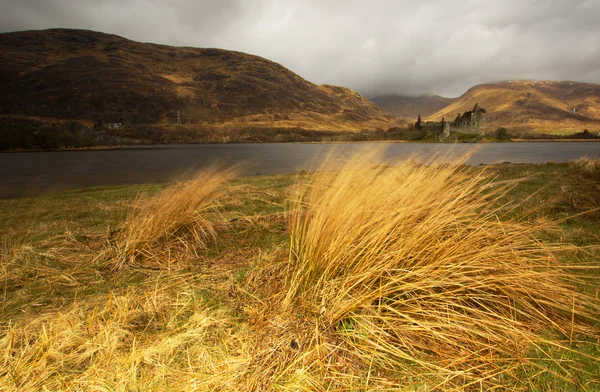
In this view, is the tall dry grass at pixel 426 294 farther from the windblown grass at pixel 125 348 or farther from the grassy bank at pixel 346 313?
the windblown grass at pixel 125 348

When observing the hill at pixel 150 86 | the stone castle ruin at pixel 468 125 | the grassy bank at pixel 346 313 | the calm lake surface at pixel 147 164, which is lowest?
the calm lake surface at pixel 147 164

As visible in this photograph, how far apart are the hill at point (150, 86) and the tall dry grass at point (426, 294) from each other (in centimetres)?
11871

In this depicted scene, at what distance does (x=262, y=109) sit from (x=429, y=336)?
150 metres

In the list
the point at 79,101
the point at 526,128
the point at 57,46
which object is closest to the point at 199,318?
the point at 79,101

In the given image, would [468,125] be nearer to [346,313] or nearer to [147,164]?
[147,164]

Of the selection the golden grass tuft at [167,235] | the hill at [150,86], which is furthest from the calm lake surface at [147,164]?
the hill at [150,86]

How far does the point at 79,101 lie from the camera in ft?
352

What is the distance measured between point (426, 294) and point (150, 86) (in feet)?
495

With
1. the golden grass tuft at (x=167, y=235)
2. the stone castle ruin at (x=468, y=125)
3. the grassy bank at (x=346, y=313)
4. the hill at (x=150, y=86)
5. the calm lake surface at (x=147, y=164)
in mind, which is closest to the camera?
the grassy bank at (x=346, y=313)

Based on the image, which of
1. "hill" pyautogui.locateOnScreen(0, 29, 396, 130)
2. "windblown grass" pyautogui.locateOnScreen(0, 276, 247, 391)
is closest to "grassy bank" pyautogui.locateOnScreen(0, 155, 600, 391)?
"windblown grass" pyautogui.locateOnScreen(0, 276, 247, 391)

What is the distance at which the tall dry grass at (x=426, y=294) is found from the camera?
1559 millimetres

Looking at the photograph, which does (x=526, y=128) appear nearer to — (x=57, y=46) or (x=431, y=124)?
(x=431, y=124)

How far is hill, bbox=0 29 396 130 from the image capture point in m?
108

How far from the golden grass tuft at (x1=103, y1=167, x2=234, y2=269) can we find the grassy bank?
228 millimetres
